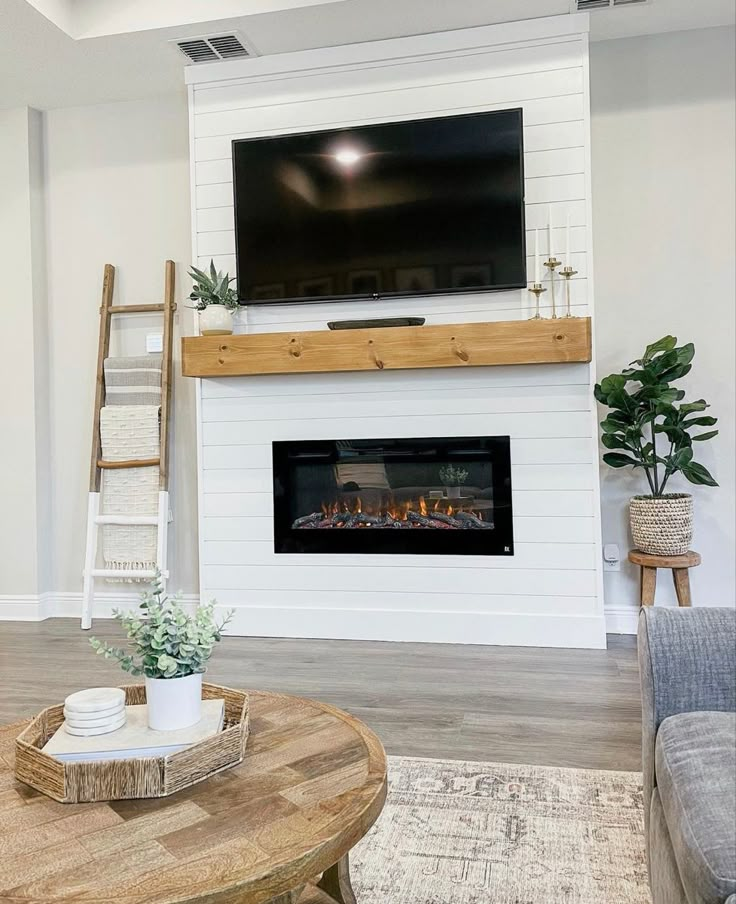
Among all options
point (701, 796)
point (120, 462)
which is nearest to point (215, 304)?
point (120, 462)

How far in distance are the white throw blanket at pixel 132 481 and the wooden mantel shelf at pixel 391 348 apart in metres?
0.60

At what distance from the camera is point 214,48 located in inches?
151

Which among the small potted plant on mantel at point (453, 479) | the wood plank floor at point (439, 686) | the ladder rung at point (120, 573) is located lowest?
the wood plank floor at point (439, 686)

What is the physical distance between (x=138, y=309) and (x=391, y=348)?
1.55m

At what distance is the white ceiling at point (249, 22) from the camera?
3.52 m

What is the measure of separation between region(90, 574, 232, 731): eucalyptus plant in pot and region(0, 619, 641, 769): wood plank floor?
1.17 metres

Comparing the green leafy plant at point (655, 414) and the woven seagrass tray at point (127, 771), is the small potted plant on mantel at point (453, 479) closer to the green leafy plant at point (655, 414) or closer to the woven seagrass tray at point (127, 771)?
the green leafy plant at point (655, 414)

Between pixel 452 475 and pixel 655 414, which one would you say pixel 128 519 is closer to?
pixel 452 475

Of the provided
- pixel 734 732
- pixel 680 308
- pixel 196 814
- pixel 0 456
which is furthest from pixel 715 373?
pixel 0 456

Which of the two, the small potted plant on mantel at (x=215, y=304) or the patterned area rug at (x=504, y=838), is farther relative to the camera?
the small potted plant on mantel at (x=215, y=304)

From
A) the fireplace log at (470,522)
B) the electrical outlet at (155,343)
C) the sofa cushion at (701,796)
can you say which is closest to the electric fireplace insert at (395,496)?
the fireplace log at (470,522)

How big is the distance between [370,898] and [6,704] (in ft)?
6.11

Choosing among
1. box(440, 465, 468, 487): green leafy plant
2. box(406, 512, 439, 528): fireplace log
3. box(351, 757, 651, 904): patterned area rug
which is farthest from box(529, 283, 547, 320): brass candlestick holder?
box(351, 757, 651, 904): patterned area rug

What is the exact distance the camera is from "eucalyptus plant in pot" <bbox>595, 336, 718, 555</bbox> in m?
3.46
